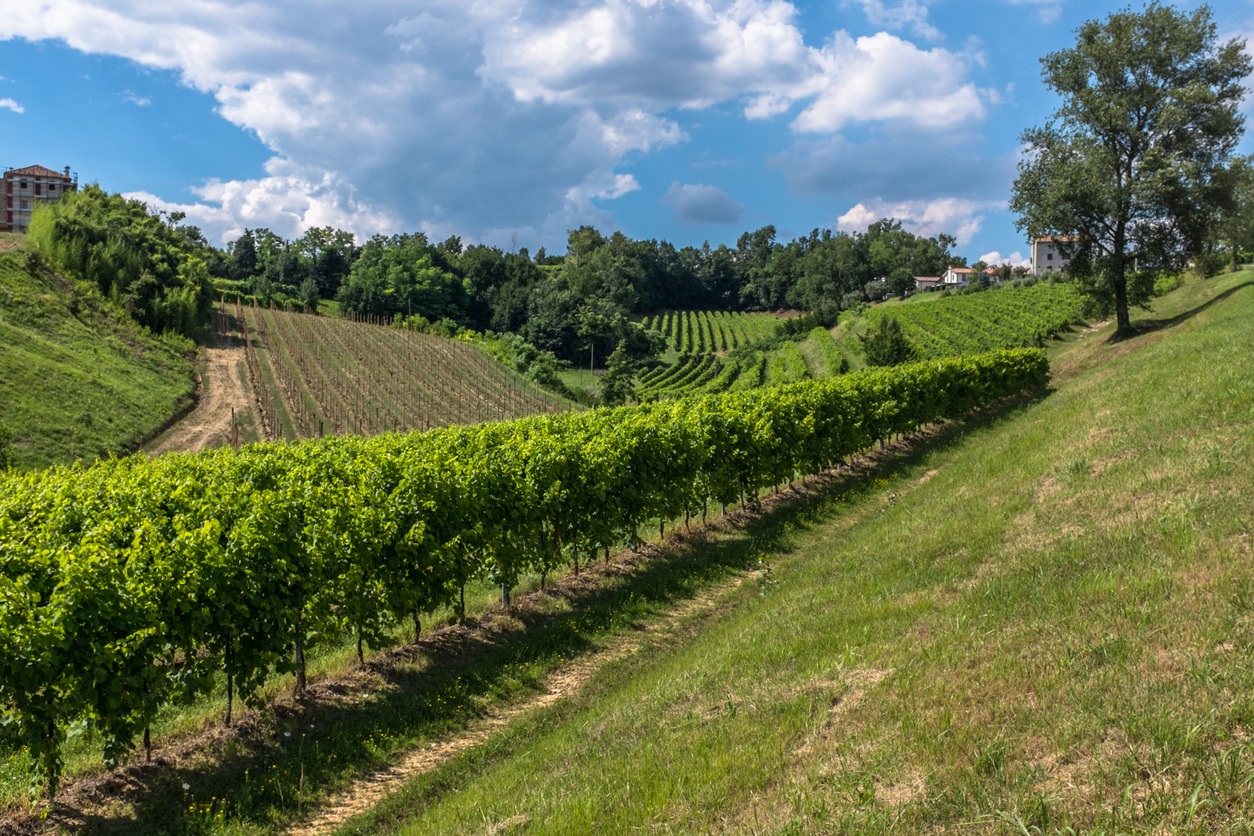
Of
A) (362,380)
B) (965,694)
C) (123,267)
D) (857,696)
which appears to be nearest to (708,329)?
(362,380)

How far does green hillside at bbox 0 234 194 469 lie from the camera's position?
32531mm

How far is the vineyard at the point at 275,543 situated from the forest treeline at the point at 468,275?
5042 cm

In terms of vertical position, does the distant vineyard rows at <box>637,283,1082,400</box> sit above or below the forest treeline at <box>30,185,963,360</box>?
below

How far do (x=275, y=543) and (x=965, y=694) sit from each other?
7.85 m

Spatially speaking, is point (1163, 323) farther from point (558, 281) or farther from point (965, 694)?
point (558, 281)

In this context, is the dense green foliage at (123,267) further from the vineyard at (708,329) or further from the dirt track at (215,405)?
the vineyard at (708,329)

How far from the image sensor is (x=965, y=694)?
5512 mm

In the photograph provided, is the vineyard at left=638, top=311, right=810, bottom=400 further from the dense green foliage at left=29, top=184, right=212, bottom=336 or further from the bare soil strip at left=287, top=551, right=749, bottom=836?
the bare soil strip at left=287, top=551, right=749, bottom=836

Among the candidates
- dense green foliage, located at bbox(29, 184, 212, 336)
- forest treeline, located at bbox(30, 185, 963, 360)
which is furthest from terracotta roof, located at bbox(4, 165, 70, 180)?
dense green foliage, located at bbox(29, 184, 212, 336)

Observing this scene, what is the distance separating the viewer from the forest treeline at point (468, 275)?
5756cm

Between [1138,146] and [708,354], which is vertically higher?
[1138,146]

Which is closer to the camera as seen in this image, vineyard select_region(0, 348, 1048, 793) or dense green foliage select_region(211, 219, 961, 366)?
vineyard select_region(0, 348, 1048, 793)

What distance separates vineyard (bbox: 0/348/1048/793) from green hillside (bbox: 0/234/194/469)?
1975 centimetres

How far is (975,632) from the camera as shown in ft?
21.9
